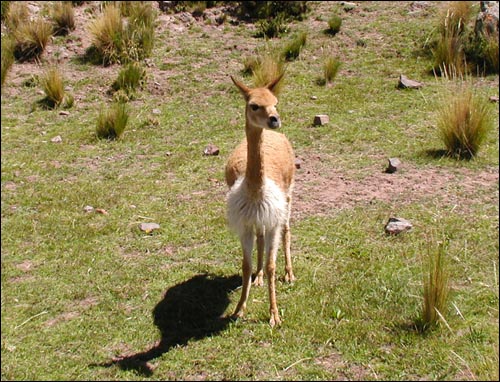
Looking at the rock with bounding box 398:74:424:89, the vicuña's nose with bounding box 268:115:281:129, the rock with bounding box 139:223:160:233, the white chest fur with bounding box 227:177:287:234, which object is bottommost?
the rock with bounding box 139:223:160:233

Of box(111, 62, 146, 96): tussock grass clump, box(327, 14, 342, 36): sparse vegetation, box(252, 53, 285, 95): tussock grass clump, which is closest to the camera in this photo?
box(252, 53, 285, 95): tussock grass clump

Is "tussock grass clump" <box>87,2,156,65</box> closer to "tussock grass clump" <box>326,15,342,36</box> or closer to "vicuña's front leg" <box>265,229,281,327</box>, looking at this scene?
"tussock grass clump" <box>326,15,342,36</box>

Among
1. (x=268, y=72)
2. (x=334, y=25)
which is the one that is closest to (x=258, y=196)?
(x=268, y=72)

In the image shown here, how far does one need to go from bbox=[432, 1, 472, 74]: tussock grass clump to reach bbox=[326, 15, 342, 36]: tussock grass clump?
1800 millimetres

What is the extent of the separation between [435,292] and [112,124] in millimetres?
5482

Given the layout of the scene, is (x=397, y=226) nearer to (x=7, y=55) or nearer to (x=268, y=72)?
(x=268, y=72)

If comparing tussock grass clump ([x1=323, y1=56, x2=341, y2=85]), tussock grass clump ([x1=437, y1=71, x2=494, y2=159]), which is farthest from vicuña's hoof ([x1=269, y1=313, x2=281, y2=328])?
tussock grass clump ([x1=323, y1=56, x2=341, y2=85])

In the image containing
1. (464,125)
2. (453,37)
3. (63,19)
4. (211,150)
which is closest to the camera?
(464,125)

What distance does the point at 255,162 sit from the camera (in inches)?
171

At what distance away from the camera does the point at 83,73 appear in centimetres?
1039

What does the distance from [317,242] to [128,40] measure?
6576 mm

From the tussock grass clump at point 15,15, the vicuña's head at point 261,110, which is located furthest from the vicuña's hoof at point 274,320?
the tussock grass clump at point 15,15

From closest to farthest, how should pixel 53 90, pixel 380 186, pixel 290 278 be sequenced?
pixel 290 278 < pixel 380 186 < pixel 53 90

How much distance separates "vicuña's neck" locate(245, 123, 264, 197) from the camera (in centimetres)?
435
